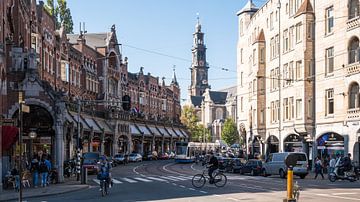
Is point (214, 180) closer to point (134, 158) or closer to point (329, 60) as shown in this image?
point (329, 60)

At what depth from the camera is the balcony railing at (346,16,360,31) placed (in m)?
43.7

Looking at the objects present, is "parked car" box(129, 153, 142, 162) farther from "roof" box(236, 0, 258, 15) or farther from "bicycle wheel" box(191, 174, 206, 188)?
"bicycle wheel" box(191, 174, 206, 188)

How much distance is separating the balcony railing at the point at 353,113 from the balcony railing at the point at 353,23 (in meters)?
6.12

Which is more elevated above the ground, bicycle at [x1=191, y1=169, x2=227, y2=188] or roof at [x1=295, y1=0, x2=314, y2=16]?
roof at [x1=295, y1=0, x2=314, y2=16]

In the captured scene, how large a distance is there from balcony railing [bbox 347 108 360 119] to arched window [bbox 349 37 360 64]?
3.69 m

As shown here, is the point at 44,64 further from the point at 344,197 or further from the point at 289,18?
the point at 344,197

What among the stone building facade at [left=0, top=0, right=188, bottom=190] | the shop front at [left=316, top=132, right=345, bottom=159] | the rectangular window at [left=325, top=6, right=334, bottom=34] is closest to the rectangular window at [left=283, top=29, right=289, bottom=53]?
the rectangular window at [left=325, top=6, right=334, bottom=34]

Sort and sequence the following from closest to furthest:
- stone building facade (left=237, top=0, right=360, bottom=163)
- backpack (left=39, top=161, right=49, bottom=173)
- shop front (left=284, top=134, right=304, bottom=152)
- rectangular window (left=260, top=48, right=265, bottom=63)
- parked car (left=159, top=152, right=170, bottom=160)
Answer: backpack (left=39, top=161, right=49, bottom=173) → stone building facade (left=237, top=0, right=360, bottom=163) → shop front (left=284, top=134, right=304, bottom=152) → rectangular window (left=260, top=48, right=265, bottom=63) → parked car (left=159, top=152, right=170, bottom=160)

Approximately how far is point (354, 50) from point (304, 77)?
752cm

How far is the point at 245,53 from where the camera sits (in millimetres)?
74250

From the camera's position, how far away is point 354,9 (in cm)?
4503

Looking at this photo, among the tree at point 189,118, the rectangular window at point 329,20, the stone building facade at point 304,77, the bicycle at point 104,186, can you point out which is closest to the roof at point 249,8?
the stone building facade at point 304,77

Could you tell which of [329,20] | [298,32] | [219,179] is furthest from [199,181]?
[298,32]

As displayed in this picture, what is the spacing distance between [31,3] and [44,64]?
6615 mm
